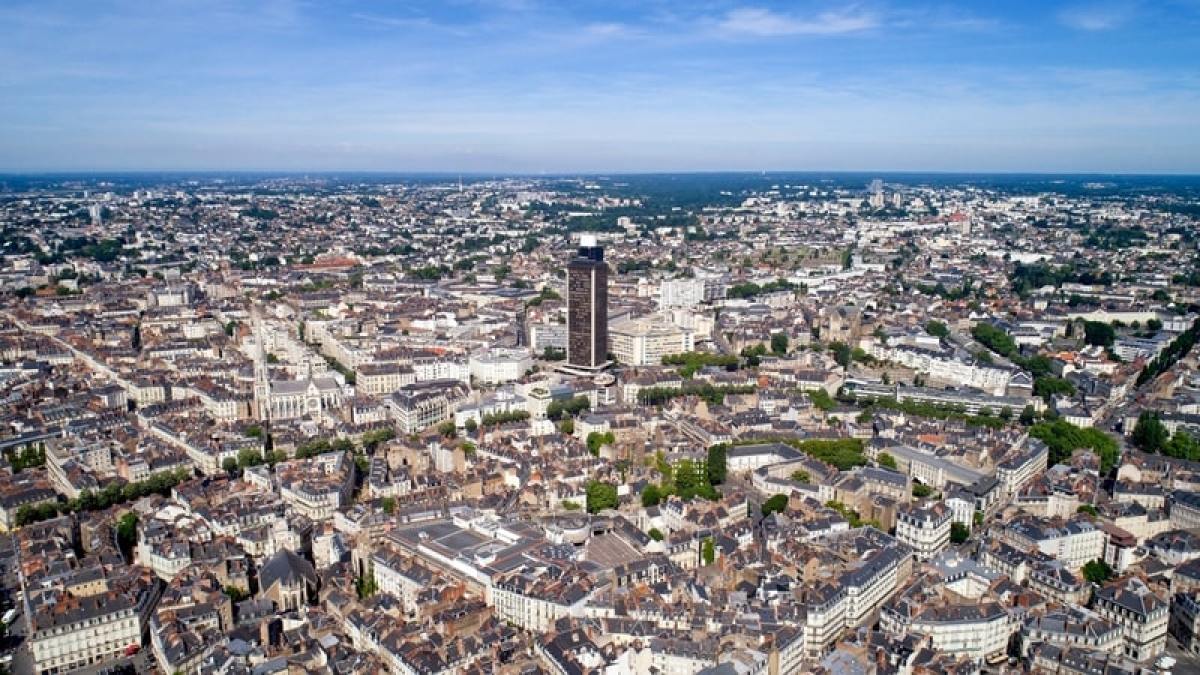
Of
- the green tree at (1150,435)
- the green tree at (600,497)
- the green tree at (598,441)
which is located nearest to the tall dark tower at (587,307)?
the green tree at (598,441)

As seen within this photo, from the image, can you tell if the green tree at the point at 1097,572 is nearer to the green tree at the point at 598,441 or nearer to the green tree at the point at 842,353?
the green tree at the point at 598,441

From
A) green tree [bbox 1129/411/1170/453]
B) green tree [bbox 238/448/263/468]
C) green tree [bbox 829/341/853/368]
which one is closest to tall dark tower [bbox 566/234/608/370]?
green tree [bbox 829/341/853/368]

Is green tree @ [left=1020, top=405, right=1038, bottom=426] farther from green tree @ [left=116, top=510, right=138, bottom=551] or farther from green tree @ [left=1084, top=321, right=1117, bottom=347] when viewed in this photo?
green tree @ [left=116, top=510, right=138, bottom=551]

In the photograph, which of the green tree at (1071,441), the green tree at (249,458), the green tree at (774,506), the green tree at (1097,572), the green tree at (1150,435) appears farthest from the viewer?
the green tree at (1150,435)

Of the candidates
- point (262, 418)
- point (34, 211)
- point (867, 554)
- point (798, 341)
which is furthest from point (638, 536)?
point (34, 211)

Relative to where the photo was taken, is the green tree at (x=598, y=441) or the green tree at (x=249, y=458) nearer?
A: the green tree at (x=249, y=458)

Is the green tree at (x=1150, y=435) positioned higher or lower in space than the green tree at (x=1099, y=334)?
lower

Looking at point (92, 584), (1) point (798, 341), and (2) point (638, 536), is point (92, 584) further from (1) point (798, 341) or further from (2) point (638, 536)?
(1) point (798, 341)
